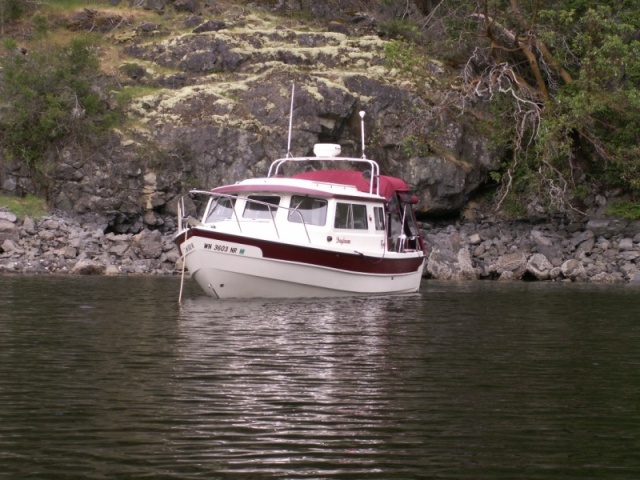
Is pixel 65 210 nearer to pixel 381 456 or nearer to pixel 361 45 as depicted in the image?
pixel 361 45

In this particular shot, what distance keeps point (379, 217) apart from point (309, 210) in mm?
2316

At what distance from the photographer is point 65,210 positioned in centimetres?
3394

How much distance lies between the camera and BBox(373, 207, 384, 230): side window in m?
24.3

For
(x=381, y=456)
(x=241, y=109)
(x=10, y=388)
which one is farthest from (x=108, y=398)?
(x=241, y=109)

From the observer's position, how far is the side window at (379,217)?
24.3 meters

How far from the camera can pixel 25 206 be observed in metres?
33.5

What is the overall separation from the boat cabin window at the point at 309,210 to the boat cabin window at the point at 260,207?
420mm

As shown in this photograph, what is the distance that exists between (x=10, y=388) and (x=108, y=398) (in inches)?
51.9

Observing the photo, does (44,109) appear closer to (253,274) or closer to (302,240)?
(302,240)

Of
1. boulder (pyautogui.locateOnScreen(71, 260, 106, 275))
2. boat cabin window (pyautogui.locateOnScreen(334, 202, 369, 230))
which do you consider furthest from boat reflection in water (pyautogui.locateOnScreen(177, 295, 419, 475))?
Result: boulder (pyautogui.locateOnScreen(71, 260, 106, 275))

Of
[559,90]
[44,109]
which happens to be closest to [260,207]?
[44,109]

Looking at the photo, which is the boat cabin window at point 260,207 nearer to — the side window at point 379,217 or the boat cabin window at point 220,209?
the boat cabin window at point 220,209

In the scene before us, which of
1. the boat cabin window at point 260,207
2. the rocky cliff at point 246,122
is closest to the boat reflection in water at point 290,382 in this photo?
the boat cabin window at point 260,207

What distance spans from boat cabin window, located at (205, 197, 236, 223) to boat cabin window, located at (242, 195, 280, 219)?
1.28 ft
